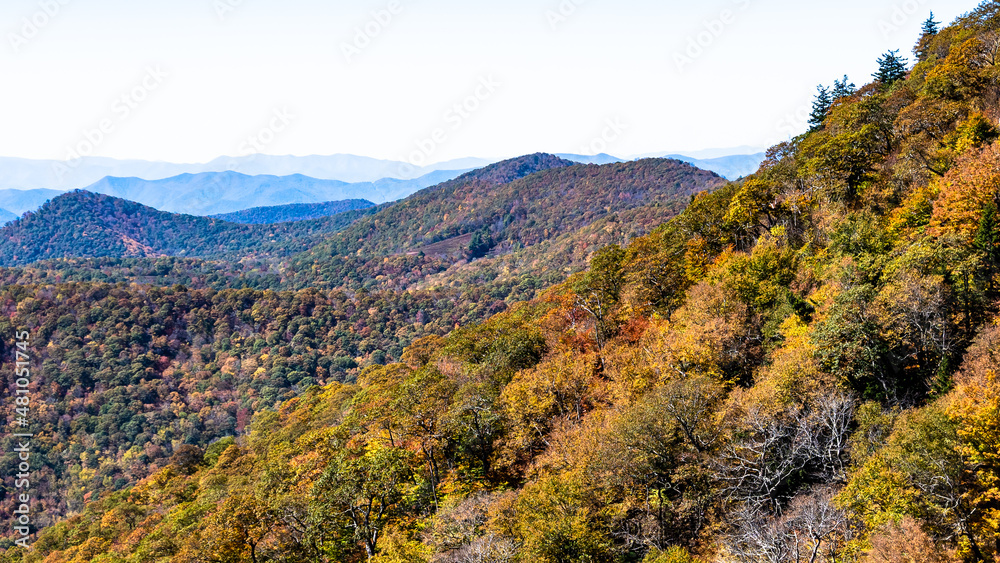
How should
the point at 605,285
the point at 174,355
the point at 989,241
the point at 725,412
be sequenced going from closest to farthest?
the point at 725,412 < the point at 989,241 < the point at 605,285 < the point at 174,355

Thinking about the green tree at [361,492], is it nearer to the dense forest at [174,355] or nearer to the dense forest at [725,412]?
the dense forest at [725,412]

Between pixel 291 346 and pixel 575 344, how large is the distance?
381 feet

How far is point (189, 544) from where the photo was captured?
2747 cm

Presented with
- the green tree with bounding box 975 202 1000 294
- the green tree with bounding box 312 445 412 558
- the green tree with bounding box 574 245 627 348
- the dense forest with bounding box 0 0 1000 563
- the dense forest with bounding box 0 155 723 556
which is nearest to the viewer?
the dense forest with bounding box 0 0 1000 563

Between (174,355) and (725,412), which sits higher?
(725,412)

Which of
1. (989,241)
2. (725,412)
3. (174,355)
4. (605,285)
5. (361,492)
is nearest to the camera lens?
(725,412)

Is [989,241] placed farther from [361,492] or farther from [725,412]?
[361,492]

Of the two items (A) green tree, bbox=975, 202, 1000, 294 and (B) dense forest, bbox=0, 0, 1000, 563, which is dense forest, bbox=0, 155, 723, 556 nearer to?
(B) dense forest, bbox=0, 0, 1000, 563

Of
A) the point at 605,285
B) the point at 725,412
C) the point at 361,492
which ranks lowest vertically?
the point at 361,492

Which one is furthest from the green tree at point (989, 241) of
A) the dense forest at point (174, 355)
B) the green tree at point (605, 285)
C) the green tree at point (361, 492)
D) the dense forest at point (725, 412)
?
the dense forest at point (174, 355)

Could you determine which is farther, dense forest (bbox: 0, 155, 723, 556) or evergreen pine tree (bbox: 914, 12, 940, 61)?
dense forest (bbox: 0, 155, 723, 556)

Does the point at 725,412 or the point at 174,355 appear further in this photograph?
the point at 174,355

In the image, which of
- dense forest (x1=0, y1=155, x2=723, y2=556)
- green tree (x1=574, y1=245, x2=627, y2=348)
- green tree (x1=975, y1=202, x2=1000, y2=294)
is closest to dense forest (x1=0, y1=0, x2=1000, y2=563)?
green tree (x1=975, y1=202, x2=1000, y2=294)

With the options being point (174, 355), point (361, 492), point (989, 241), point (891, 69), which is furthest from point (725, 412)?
point (174, 355)
